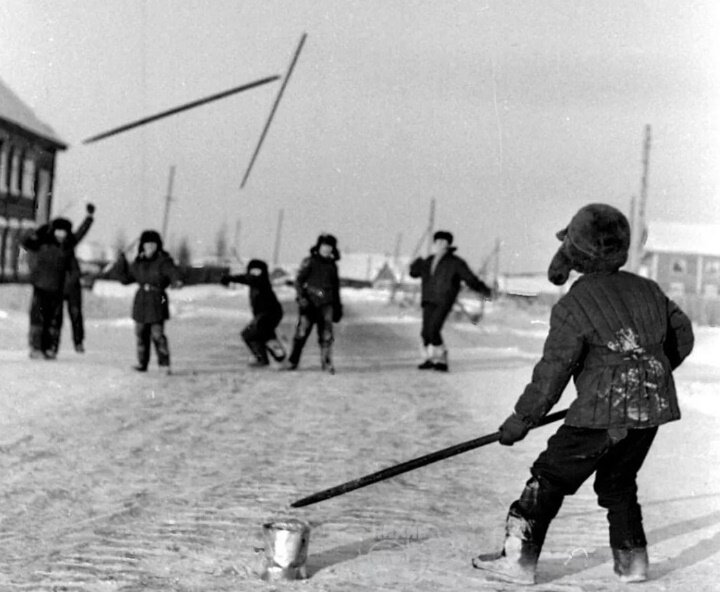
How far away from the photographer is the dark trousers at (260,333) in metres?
13.7

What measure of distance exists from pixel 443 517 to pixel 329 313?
26.0ft

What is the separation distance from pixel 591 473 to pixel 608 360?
1.42ft

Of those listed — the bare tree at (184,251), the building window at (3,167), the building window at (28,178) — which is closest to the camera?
the building window at (3,167)

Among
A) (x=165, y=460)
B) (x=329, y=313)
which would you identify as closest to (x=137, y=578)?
(x=165, y=460)

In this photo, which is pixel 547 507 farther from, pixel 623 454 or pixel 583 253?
pixel 583 253

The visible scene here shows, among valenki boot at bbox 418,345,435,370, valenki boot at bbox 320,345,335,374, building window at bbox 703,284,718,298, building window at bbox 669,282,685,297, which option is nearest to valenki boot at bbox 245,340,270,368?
valenki boot at bbox 320,345,335,374

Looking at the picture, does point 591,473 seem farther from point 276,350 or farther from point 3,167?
point 3,167

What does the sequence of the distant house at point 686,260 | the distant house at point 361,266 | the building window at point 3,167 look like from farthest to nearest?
the distant house at point 361,266
the distant house at point 686,260
the building window at point 3,167

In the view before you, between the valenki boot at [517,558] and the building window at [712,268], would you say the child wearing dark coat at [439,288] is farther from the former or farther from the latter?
the building window at [712,268]

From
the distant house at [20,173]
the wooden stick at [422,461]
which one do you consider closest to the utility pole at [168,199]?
the distant house at [20,173]

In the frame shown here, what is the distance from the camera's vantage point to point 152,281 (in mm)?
12281

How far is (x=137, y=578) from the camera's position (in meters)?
4.18

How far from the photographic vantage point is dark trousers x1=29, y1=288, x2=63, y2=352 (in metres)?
13.7

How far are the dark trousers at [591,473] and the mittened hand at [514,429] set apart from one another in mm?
113
